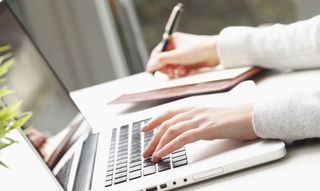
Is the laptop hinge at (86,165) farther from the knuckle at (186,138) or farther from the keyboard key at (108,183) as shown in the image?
the knuckle at (186,138)

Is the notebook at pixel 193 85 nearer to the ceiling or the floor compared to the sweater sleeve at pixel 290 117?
nearer to the floor

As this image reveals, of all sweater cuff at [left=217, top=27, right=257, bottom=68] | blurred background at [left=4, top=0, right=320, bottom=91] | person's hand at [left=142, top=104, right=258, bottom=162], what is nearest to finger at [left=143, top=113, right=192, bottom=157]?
person's hand at [left=142, top=104, right=258, bottom=162]

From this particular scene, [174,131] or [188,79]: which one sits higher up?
[174,131]

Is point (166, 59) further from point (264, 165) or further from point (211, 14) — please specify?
point (211, 14)

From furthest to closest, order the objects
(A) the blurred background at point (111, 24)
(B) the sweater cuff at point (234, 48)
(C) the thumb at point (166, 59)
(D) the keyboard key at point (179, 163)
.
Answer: (A) the blurred background at point (111, 24), (C) the thumb at point (166, 59), (B) the sweater cuff at point (234, 48), (D) the keyboard key at point (179, 163)

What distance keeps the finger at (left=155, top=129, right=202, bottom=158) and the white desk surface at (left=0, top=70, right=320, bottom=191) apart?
71mm

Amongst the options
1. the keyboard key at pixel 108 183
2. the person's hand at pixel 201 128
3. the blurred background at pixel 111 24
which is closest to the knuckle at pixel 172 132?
the person's hand at pixel 201 128

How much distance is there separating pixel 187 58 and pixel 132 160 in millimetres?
507

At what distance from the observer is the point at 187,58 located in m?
1.31

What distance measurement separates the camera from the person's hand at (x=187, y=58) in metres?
1.28

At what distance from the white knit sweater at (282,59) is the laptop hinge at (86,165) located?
0.87 ft

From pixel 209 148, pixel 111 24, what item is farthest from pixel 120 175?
pixel 111 24

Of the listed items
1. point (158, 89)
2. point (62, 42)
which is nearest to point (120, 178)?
point (158, 89)

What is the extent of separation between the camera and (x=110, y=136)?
3.43ft
